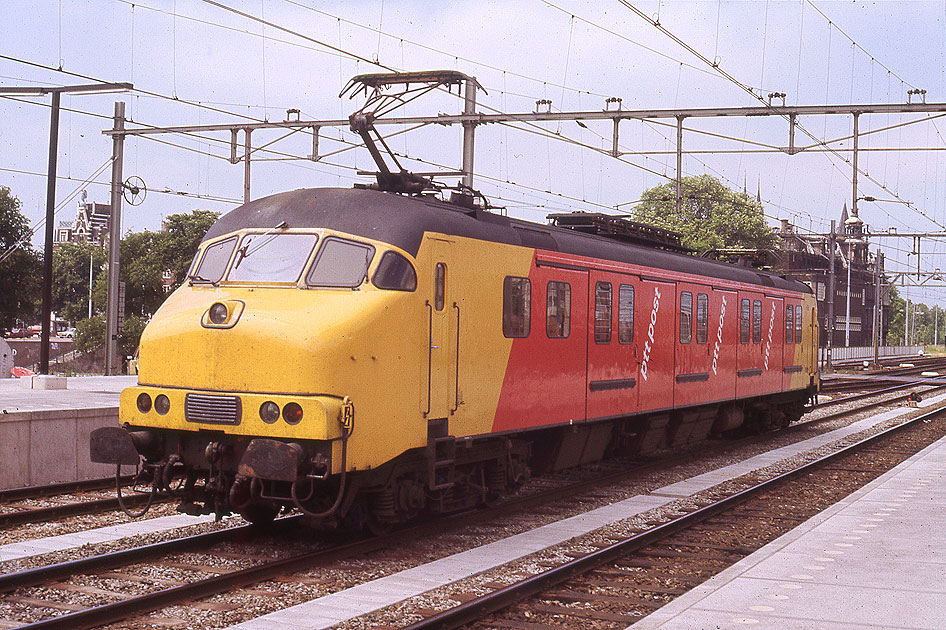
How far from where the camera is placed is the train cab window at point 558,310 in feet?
43.2

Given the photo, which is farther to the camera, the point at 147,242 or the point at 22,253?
the point at 147,242

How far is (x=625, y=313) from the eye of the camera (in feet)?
50.9

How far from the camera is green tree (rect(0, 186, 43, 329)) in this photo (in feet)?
184

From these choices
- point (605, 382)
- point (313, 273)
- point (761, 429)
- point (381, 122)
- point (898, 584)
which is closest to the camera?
point (898, 584)

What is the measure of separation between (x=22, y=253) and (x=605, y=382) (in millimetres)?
49746

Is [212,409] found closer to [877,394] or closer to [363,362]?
[363,362]

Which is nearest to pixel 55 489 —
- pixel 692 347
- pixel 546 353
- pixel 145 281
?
pixel 546 353

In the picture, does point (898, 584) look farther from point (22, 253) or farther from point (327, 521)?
point (22, 253)

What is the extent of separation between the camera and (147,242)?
71188 mm

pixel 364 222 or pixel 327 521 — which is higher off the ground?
pixel 364 222

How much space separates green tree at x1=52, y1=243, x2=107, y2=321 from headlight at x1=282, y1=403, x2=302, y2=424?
355 ft

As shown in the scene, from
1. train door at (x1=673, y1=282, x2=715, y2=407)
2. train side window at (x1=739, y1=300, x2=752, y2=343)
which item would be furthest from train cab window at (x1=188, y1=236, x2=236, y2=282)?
train side window at (x1=739, y1=300, x2=752, y2=343)

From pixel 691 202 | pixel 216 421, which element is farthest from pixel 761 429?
pixel 691 202

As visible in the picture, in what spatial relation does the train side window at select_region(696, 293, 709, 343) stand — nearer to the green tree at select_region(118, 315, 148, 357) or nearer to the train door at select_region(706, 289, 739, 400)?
the train door at select_region(706, 289, 739, 400)
